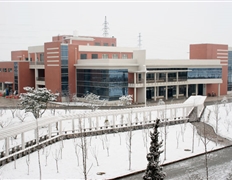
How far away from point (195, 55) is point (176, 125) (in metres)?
23.9

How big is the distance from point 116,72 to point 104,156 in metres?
20.0

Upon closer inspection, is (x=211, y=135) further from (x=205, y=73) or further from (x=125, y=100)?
(x=205, y=73)

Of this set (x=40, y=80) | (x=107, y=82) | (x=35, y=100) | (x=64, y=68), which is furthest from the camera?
(x=40, y=80)

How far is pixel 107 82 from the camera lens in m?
36.3

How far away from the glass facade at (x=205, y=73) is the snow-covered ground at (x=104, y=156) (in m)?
20.7

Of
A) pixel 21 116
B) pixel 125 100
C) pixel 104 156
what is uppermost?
pixel 125 100

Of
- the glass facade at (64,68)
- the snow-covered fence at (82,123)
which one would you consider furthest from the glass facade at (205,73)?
the glass facade at (64,68)

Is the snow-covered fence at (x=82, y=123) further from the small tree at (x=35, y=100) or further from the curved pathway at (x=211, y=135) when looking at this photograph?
the curved pathway at (x=211, y=135)

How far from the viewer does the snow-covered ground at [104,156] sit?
14881 mm

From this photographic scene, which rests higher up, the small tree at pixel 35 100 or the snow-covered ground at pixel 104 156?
the small tree at pixel 35 100

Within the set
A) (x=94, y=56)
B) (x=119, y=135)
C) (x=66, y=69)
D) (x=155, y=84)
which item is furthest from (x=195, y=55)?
(x=119, y=135)

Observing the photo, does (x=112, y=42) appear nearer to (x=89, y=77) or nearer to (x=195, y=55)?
(x=195, y=55)

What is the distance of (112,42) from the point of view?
5722 centimetres

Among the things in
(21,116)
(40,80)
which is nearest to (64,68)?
(40,80)
